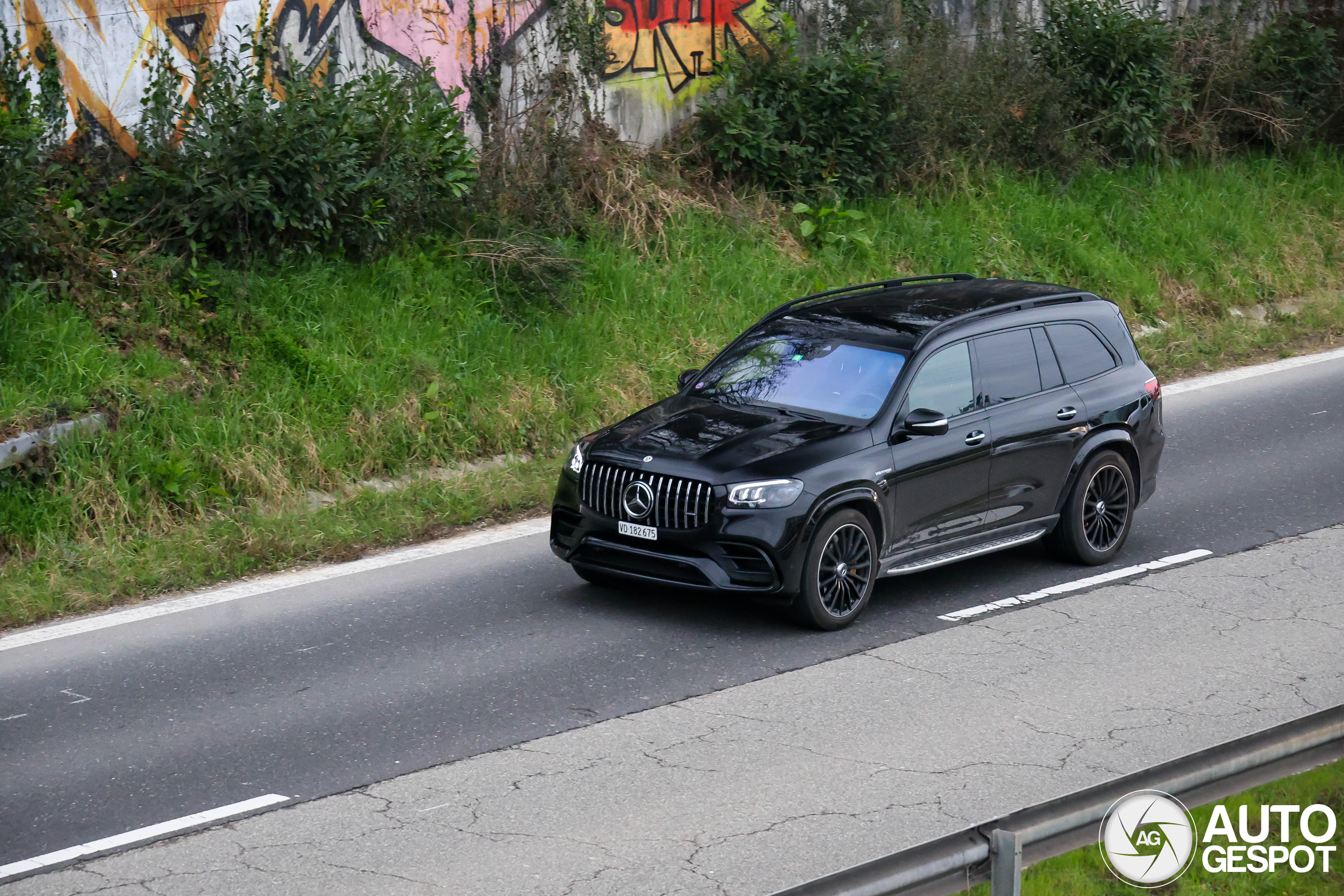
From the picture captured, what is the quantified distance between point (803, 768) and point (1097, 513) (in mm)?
3951

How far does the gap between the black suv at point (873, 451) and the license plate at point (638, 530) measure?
1 cm

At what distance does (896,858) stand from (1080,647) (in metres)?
4.84

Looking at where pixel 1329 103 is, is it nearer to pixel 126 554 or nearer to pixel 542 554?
→ pixel 542 554

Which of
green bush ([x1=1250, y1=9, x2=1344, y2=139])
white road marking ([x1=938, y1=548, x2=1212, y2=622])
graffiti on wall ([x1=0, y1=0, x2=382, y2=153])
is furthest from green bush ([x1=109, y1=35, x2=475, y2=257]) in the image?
green bush ([x1=1250, y1=9, x2=1344, y2=139])

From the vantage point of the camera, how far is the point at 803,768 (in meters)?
6.54

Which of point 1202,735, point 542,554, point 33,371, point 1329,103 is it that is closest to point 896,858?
point 1202,735

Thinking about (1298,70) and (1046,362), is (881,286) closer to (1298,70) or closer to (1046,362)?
(1046,362)

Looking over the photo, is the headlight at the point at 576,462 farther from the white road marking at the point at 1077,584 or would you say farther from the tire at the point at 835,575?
the white road marking at the point at 1077,584

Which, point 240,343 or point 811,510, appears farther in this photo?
point 240,343

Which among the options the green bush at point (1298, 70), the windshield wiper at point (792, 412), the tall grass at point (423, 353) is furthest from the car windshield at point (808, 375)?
the green bush at point (1298, 70)

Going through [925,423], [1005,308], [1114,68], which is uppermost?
[1114,68]

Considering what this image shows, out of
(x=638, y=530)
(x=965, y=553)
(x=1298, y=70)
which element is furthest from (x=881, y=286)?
(x=1298, y=70)

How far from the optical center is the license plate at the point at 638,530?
8281mm

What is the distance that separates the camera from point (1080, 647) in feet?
26.7
